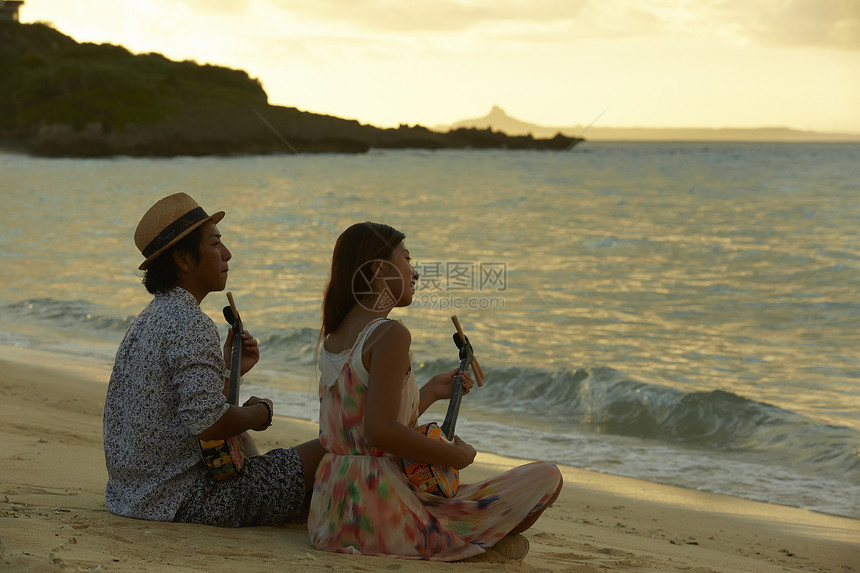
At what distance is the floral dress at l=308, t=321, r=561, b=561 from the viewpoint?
115 inches

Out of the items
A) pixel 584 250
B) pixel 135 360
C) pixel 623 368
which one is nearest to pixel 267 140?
pixel 584 250

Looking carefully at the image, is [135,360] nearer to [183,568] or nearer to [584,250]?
[183,568]

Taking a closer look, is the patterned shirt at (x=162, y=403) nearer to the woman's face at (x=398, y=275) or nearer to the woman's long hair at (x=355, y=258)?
the woman's long hair at (x=355, y=258)

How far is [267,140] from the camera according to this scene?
7725 centimetres

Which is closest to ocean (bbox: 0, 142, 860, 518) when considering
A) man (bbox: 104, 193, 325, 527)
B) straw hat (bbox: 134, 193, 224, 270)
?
man (bbox: 104, 193, 325, 527)

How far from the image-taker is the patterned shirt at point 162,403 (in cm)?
289

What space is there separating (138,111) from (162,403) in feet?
246

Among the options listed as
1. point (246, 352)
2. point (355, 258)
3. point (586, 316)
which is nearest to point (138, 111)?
point (586, 316)

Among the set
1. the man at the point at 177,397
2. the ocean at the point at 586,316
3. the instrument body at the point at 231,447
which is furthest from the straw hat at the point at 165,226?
the ocean at the point at 586,316

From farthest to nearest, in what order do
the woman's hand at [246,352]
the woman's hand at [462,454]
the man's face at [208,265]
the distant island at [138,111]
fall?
the distant island at [138,111] < the woman's hand at [246,352] < the man's face at [208,265] < the woman's hand at [462,454]

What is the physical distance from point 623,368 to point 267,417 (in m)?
6.37

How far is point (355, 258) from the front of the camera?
2906mm

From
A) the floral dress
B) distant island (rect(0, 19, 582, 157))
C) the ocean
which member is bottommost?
the ocean

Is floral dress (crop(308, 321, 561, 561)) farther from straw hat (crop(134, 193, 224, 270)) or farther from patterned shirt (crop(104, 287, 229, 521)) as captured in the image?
straw hat (crop(134, 193, 224, 270))
